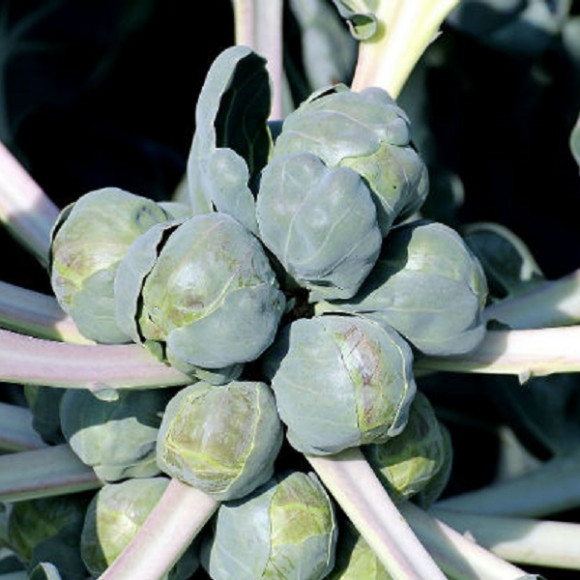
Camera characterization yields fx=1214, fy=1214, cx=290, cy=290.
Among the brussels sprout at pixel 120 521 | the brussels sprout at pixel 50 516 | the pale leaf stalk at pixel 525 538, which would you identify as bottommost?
the pale leaf stalk at pixel 525 538

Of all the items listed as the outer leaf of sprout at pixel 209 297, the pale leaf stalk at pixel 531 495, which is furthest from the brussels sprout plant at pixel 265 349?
the pale leaf stalk at pixel 531 495

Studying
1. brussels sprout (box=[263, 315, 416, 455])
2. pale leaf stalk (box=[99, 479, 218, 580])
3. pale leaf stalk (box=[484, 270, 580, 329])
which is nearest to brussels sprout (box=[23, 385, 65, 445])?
pale leaf stalk (box=[99, 479, 218, 580])

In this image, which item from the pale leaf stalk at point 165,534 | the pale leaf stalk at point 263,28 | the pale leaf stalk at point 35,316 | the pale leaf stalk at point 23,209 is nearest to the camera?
the pale leaf stalk at point 165,534

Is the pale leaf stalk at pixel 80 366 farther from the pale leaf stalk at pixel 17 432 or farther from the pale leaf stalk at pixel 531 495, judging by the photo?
the pale leaf stalk at pixel 531 495

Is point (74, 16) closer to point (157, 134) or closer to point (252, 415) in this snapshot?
point (157, 134)

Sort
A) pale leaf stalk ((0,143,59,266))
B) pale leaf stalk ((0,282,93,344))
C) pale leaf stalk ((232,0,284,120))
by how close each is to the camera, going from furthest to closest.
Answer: pale leaf stalk ((232,0,284,120)), pale leaf stalk ((0,143,59,266)), pale leaf stalk ((0,282,93,344))

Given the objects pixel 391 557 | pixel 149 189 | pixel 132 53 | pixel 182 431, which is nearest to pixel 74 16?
pixel 132 53

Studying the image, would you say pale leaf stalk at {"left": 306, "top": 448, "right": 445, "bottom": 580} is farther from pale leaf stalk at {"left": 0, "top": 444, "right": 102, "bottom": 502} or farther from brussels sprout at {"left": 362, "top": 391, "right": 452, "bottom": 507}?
pale leaf stalk at {"left": 0, "top": 444, "right": 102, "bottom": 502}

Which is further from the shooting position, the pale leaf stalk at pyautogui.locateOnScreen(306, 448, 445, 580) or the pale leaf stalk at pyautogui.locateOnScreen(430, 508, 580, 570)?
the pale leaf stalk at pyautogui.locateOnScreen(430, 508, 580, 570)
